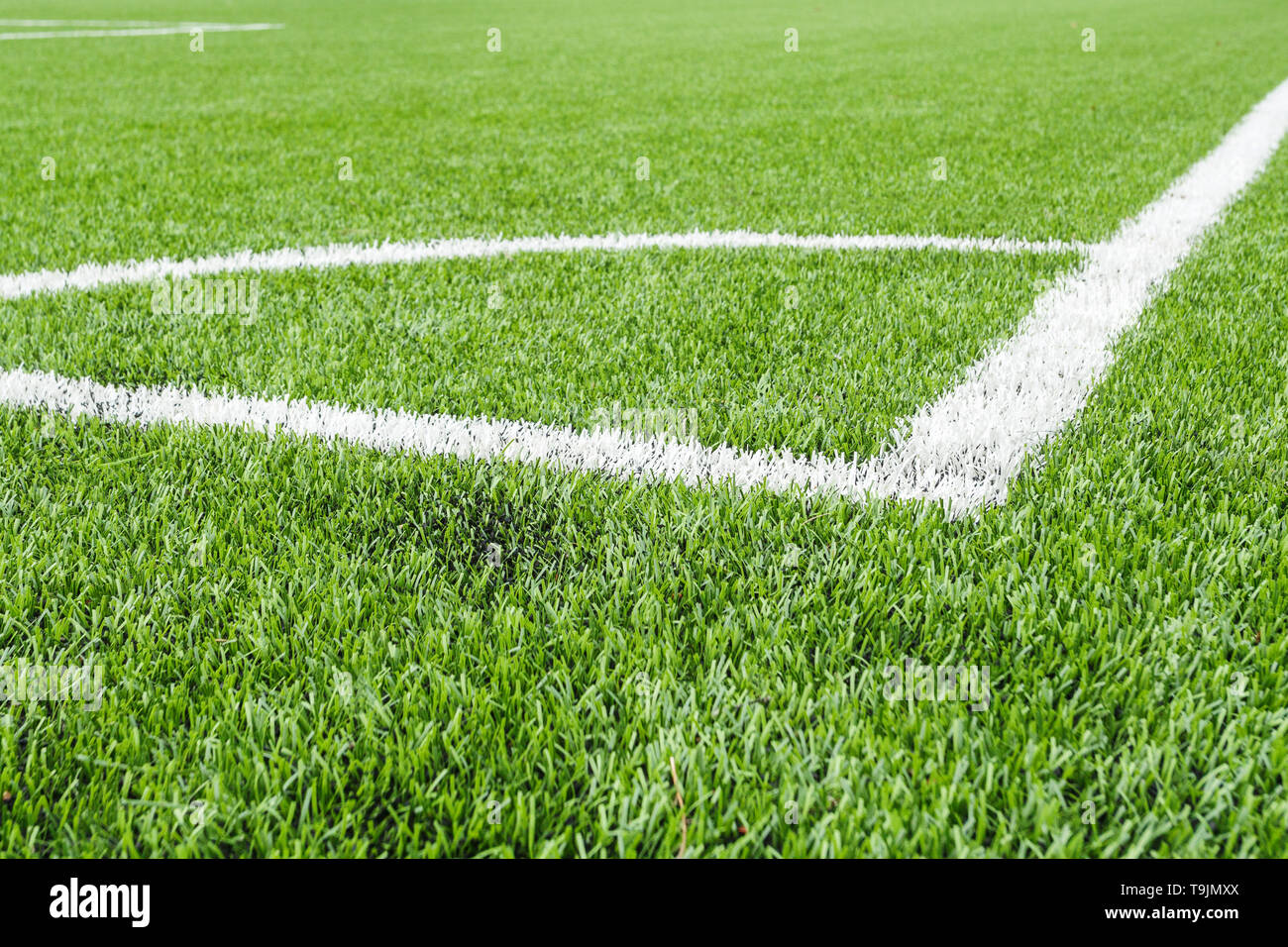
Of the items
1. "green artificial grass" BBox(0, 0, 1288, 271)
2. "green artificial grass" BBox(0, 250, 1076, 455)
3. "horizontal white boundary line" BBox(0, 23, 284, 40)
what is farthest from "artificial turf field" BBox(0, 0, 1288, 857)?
"horizontal white boundary line" BBox(0, 23, 284, 40)

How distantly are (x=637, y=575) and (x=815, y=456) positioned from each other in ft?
1.88

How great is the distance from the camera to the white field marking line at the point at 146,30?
15883 mm

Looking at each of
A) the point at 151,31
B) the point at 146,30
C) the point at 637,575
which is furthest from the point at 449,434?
the point at 146,30

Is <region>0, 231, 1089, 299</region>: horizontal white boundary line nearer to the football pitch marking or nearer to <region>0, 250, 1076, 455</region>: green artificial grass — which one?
<region>0, 250, 1076, 455</region>: green artificial grass

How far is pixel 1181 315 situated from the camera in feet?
8.93

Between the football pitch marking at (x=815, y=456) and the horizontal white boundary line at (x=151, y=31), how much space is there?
16749 millimetres

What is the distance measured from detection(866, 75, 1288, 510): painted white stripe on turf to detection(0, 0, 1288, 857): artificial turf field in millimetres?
64

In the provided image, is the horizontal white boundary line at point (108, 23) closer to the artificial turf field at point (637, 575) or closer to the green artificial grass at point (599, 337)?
the artificial turf field at point (637, 575)

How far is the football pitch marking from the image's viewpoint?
186 cm

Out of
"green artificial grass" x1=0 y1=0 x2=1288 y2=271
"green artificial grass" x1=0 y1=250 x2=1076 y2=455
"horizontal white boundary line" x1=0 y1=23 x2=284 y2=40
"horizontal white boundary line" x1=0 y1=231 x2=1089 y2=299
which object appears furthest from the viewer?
"horizontal white boundary line" x1=0 y1=23 x2=284 y2=40

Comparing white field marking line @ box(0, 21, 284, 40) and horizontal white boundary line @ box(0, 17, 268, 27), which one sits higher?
horizontal white boundary line @ box(0, 17, 268, 27)
